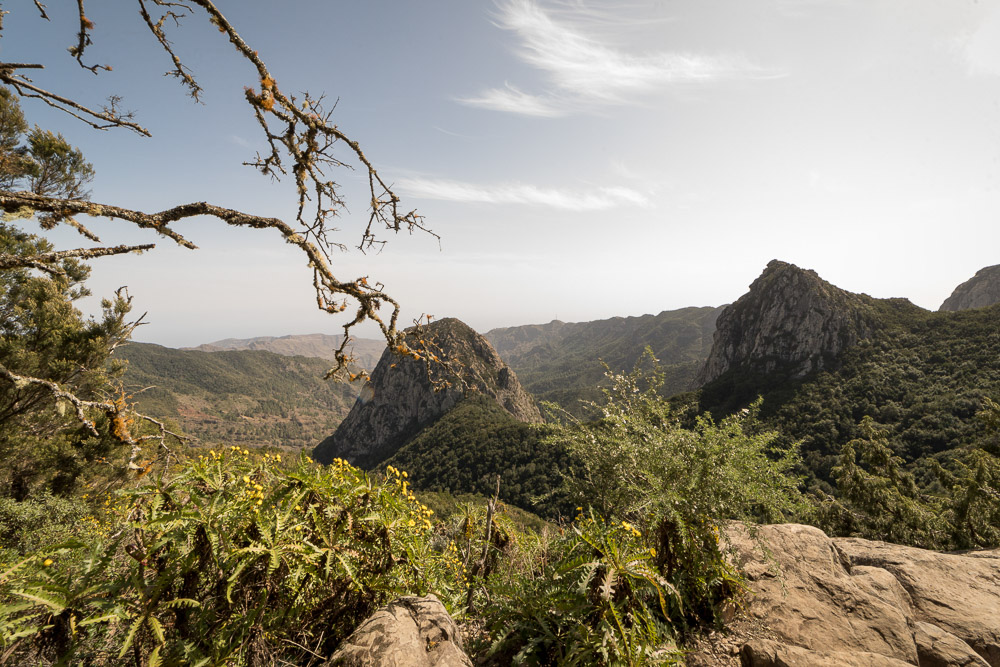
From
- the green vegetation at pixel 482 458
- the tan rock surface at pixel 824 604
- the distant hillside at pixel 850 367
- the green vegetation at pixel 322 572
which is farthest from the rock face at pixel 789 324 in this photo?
the green vegetation at pixel 322 572

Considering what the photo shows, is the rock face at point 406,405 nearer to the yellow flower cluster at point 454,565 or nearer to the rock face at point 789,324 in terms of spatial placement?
the rock face at point 789,324

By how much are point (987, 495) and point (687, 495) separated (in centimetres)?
1706

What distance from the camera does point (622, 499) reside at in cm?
546

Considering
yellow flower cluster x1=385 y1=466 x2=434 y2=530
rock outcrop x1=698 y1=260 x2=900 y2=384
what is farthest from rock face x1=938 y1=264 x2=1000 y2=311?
yellow flower cluster x1=385 y1=466 x2=434 y2=530

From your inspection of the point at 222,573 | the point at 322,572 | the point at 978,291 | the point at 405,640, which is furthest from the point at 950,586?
the point at 978,291

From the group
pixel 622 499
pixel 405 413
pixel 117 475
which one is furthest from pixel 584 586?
pixel 405 413

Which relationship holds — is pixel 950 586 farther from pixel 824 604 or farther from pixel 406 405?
pixel 406 405

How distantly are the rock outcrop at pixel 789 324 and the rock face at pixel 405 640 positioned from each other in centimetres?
11282

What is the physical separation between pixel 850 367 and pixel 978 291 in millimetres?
142477

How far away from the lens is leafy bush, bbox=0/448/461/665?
1771mm

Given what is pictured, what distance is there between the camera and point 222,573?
205 centimetres

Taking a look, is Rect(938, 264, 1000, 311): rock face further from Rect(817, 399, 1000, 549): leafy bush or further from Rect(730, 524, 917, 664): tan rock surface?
Rect(730, 524, 917, 664): tan rock surface

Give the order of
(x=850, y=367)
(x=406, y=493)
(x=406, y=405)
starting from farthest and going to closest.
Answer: (x=406, y=405) < (x=850, y=367) < (x=406, y=493)

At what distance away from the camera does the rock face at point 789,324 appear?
89562 millimetres
